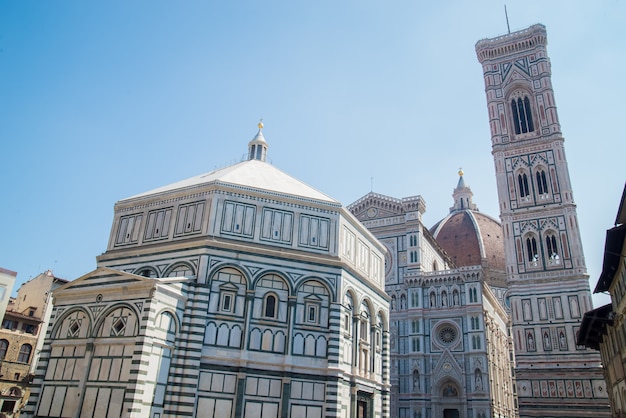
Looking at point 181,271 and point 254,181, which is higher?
point 254,181

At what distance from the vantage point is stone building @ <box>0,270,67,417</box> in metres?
35.5

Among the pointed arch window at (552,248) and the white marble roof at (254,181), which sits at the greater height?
the pointed arch window at (552,248)

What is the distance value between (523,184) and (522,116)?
7.32m

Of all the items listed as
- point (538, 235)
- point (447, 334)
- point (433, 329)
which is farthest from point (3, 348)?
point (538, 235)

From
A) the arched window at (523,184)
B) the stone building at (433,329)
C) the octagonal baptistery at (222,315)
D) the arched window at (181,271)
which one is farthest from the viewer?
the arched window at (523,184)

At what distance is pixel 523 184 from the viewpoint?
45.7 meters

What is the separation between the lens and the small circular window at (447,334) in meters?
42.4

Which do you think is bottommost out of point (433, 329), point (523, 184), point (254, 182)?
point (433, 329)

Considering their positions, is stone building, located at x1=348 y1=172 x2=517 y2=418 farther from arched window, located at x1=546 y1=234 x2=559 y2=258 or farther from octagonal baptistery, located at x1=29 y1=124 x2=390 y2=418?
octagonal baptistery, located at x1=29 y1=124 x2=390 y2=418

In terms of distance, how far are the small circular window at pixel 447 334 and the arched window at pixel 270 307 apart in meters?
24.8

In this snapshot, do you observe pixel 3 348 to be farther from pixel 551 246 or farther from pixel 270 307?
pixel 551 246

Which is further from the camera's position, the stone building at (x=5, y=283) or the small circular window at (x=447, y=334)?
the small circular window at (x=447, y=334)

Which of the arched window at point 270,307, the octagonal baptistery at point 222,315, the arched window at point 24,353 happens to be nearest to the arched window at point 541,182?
the octagonal baptistery at point 222,315

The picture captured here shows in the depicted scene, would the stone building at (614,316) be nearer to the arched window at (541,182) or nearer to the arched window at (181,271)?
the arched window at (181,271)
